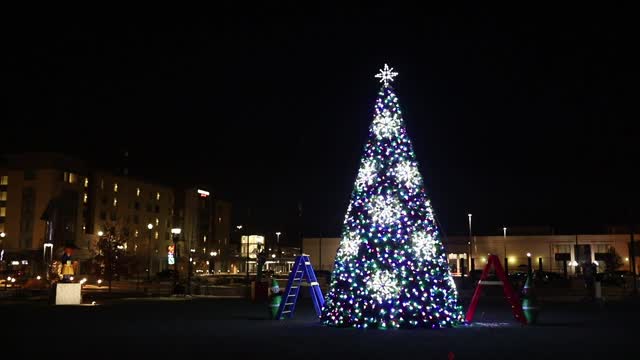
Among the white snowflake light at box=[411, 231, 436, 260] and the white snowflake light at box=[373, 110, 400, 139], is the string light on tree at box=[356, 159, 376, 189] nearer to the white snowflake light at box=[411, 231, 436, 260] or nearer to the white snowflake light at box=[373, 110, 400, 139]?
the white snowflake light at box=[373, 110, 400, 139]

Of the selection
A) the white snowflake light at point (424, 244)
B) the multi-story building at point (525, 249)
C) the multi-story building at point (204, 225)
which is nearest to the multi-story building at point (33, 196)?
the multi-story building at point (204, 225)

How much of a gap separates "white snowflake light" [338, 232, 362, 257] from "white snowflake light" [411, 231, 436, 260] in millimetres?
1512

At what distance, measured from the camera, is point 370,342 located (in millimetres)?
14812

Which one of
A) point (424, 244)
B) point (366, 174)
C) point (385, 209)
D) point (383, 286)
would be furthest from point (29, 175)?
point (424, 244)

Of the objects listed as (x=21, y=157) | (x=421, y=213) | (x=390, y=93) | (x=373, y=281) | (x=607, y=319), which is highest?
(x=21, y=157)

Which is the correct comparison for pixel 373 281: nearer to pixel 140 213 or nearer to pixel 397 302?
pixel 397 302

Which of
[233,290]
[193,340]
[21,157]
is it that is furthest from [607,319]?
[21,157]

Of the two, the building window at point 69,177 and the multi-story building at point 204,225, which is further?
the multi-story building at point 204,225

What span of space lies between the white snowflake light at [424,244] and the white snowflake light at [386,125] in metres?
2.89

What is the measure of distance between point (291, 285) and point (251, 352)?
28.4 ft

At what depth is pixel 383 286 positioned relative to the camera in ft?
58.5

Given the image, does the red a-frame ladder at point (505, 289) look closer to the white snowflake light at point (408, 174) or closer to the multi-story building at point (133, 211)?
the white snowflake light at point (408, 174)

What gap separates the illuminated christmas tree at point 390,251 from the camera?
58.2 feet

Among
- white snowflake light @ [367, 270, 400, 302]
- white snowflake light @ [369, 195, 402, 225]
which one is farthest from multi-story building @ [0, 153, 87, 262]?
white snowflake light @ [367, 270, 400, 302]
